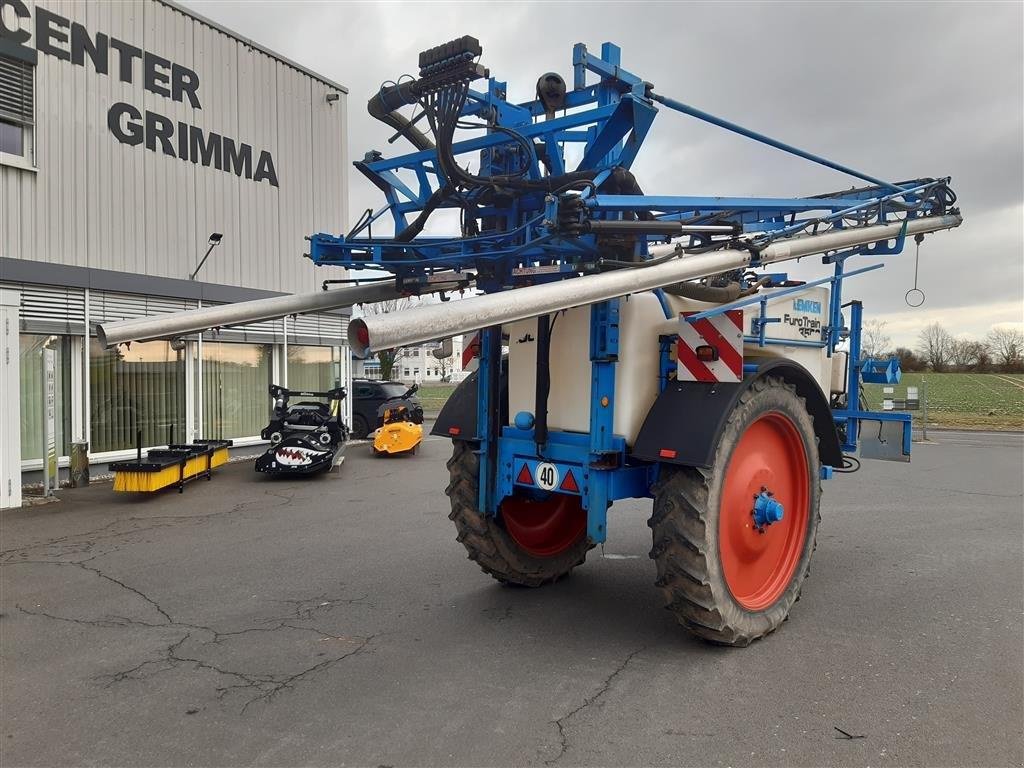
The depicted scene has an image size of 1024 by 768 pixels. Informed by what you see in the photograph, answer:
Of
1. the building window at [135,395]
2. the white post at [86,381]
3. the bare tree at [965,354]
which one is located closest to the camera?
the white post at [86,381]

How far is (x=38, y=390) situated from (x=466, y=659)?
977 cm

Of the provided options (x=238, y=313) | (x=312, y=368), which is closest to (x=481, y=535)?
(x=238, y=313)

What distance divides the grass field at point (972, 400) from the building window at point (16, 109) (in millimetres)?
15570

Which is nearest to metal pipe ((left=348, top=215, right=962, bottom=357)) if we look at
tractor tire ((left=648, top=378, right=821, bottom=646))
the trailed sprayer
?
the trailed sprayer

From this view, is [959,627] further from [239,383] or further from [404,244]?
[239,383]

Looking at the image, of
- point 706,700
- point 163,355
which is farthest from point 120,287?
point 706,700

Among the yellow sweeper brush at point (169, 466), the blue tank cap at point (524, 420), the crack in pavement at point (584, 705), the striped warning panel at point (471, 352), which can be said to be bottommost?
the crack in pavement at point (584, 705)

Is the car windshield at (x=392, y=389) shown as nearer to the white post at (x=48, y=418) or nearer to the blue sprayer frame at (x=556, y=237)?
the white post at (x=48, y=418)

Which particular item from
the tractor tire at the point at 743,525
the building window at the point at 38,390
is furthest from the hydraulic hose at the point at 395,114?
the building window at the point at 38,390

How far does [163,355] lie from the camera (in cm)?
1294

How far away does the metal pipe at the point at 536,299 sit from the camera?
2809 mm

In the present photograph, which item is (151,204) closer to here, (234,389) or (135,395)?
(135,395)

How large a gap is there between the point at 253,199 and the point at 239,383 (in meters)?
3.63

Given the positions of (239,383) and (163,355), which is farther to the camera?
(239,383)
